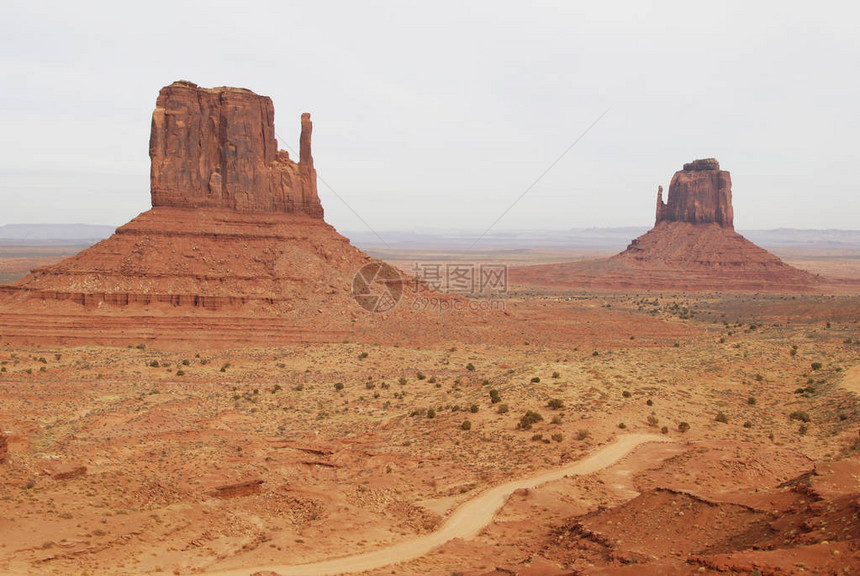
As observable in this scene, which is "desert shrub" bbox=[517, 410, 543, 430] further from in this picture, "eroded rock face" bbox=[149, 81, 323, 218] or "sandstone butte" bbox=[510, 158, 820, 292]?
"sandstone butte" bbox=[510, 158, 820, 292]

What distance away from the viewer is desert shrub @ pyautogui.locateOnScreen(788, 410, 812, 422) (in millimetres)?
26163

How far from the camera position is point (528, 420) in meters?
26.2

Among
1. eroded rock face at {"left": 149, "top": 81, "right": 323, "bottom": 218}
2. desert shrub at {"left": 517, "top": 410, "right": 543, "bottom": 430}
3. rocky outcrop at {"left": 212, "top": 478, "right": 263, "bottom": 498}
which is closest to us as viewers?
rocky outcrop at {"left": 212, "top": 478, "right": 263, "bottom": 498}

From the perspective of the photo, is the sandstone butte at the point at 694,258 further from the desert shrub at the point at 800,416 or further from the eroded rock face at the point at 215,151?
the desert shrub at the point at 800,416

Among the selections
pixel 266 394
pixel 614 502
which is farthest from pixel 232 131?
pixel 614 502

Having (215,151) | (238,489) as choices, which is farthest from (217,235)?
(238,489)

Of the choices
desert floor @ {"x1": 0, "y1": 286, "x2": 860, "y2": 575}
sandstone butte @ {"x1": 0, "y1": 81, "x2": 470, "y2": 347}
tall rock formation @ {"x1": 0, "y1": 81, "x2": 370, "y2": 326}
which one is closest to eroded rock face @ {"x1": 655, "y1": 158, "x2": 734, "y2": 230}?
sandstone butte @ {"x1": 0, "y1": 81, "x2": 470, "y2": 347}

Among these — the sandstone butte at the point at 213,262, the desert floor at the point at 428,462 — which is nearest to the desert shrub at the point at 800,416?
the desert floor at the point at 428,462

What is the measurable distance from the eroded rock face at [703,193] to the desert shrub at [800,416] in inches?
4055

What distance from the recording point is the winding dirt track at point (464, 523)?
54.3 ft

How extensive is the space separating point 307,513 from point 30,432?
13.1 m

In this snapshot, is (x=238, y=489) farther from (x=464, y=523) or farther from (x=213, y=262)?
(x=213, y=262)

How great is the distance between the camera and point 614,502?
1959 cm

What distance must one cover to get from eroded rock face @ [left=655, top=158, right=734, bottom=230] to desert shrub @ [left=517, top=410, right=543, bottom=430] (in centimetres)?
10719
